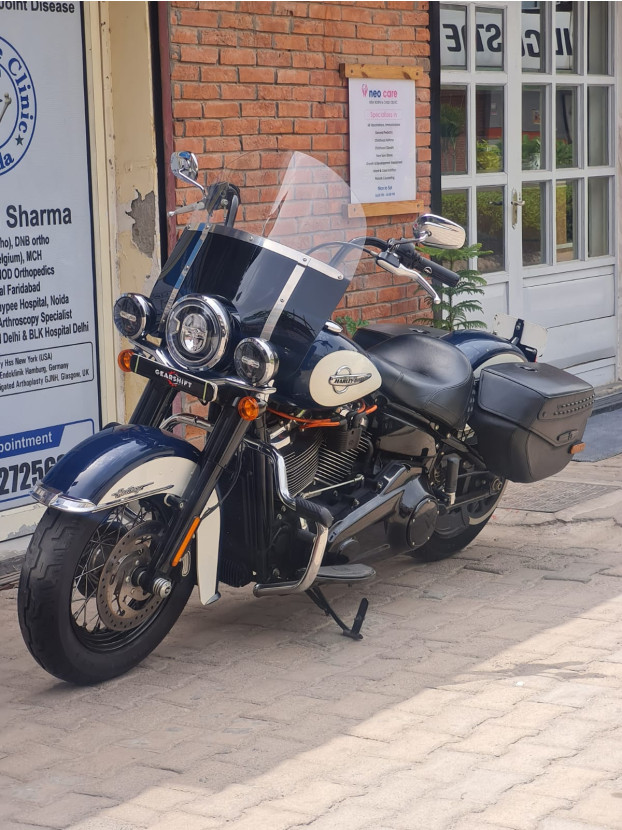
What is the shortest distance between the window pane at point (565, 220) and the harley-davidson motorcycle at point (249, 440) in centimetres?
438

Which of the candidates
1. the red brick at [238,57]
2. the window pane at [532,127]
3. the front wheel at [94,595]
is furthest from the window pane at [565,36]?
the front wheel at [94,595]

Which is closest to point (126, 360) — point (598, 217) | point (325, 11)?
point (325, 11)

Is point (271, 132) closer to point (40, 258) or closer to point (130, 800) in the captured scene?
point (40, 258)

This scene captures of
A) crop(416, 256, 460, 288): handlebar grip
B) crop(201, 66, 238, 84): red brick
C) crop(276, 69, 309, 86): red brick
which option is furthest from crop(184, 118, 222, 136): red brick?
crop(416, 256, 460, 288): handlebar grip

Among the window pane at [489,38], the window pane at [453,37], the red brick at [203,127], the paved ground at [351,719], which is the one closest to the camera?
the paved ground at [351,719]

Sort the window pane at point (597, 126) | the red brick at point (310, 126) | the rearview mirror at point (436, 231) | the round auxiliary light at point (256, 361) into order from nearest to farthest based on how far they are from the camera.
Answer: the round auxiliary light at point (256, 361), the rearview mirror at point (436, 231), the red brick at point (310, 126), the window pane at point (597, 126)

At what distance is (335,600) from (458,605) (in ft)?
1.55

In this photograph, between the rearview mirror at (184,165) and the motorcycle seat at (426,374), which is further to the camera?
the motorcycle seat at (426,374)

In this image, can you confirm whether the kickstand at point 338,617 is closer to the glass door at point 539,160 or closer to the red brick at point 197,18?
the red brick at point 197,18

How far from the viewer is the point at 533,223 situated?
864 centimetres

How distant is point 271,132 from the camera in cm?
632

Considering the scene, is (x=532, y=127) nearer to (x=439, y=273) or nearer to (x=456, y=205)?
(x=456, y=205)

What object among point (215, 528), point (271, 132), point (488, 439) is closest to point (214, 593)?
point (215, 528)

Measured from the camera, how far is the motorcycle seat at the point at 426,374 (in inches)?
180
